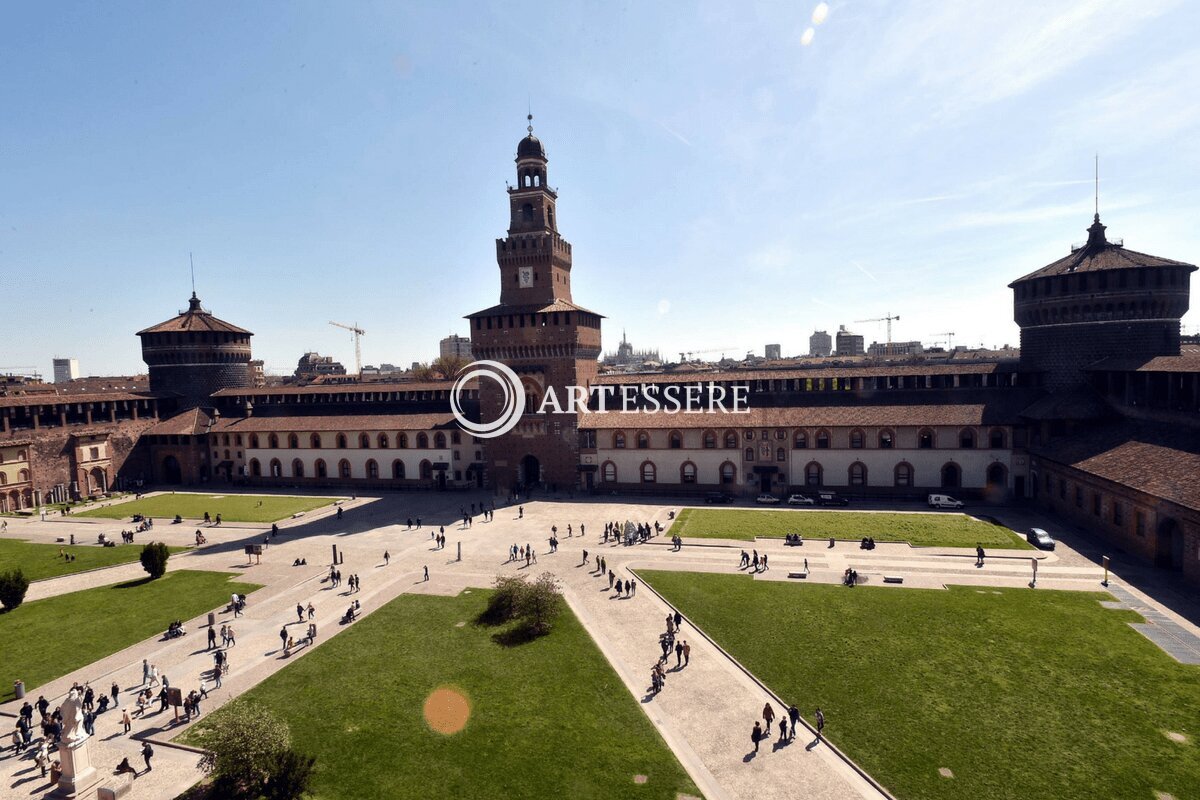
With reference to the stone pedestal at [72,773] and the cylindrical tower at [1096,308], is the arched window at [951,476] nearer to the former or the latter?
the cylindrical tower at [1096,308]

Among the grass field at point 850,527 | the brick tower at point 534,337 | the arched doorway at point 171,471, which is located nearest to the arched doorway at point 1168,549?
the grass field at point 850,527

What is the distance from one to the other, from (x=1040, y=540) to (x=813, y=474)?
1950cm

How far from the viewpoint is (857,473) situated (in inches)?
2239

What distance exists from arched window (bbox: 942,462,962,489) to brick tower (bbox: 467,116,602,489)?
34225 mm

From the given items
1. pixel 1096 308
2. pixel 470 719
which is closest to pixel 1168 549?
pixel 1096 308

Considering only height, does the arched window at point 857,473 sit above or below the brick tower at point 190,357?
below

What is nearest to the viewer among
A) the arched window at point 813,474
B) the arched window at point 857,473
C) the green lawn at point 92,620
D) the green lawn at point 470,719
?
the green lawn at point 470,719

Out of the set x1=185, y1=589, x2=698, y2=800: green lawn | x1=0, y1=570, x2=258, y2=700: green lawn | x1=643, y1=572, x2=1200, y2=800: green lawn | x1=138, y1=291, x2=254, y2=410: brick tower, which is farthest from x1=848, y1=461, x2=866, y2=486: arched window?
x1=138, y1=291, x2=254, y2=410: brick tower

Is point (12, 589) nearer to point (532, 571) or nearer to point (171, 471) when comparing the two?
point (532, 571)

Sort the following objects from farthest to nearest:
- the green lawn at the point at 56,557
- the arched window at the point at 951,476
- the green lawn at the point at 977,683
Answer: the arched window at the point at 951,476 → the green lawn at the point at 56,557 → the green lawn at the point at 977,683

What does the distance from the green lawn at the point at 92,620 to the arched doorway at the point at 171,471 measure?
42055mm

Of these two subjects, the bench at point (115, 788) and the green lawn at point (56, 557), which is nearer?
the bench at point (115, 788)

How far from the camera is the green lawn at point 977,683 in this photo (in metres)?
19.3

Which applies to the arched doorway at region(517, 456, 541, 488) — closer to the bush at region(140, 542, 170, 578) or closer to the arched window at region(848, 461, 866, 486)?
the arched window at region(848, 461, 866, 486)
